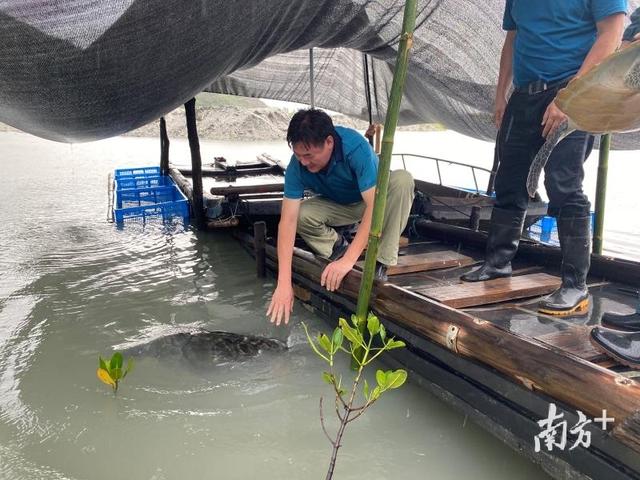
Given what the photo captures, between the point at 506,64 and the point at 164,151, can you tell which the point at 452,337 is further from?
the point at 164,151

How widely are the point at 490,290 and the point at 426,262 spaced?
92cm

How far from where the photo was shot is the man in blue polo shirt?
311cm

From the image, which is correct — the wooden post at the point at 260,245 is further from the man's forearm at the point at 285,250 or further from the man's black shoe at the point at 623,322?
the man's black shoe at the point at 623,322

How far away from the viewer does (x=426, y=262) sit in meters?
4.10

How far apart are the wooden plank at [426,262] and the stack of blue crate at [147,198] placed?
17.4 feet

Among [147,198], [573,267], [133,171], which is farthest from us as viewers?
[133,171]

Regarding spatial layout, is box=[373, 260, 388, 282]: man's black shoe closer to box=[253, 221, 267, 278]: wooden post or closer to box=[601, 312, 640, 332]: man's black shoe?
box=[601, 312, 640, 332]: man's black shoe

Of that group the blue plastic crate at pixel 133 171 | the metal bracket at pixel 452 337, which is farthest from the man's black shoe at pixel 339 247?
the blue plastic crate at pixel 133 171

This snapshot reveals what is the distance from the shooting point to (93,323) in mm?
4551

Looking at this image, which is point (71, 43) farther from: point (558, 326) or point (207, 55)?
point (558, 326)

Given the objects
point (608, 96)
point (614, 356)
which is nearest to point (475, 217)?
point (614, 356)

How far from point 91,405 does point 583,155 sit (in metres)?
3.65

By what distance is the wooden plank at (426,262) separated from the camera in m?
4.05

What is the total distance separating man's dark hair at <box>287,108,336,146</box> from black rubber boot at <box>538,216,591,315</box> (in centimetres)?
166
